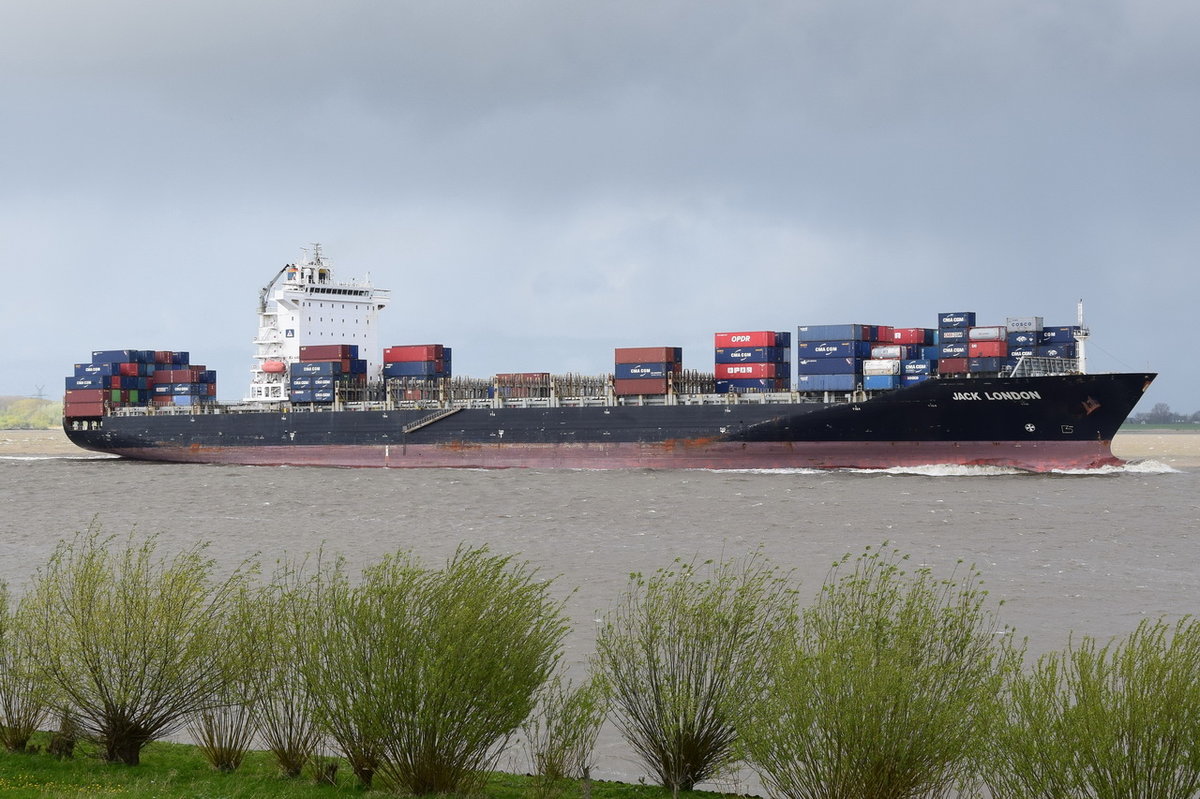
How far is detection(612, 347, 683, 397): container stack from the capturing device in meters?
54.1

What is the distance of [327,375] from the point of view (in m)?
62.4

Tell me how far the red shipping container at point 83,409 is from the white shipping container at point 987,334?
5086 centimetres

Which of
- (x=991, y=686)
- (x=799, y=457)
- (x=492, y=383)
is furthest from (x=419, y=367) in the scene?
(x=991, y=686)

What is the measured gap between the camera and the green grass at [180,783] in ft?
34.0

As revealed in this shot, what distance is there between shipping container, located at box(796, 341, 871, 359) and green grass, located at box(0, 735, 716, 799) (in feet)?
134

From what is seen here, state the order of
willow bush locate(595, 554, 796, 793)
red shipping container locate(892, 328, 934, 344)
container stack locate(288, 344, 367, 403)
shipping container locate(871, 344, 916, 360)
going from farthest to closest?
1. container stack locate(288, 344, 367, 403)
2. red shipping container locate(892, 328, 934, 344)
3. shipping container locate(871, 344, 916, 360)
4. willow bush locate(595, 554, 796, 793)

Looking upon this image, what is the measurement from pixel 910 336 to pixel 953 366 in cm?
360

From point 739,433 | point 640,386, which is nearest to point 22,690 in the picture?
point 739,433

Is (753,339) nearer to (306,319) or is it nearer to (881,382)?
(881,382)

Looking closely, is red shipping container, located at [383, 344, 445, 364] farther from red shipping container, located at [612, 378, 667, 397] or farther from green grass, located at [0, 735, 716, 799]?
green grass, located at [0, 735, 716, 799]

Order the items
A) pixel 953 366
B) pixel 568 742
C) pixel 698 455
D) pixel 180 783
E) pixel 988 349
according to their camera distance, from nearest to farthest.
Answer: pixel 568 742 < pixel 180 783 < pixel 988 349 < pixel 953 366 < pixel 698 455

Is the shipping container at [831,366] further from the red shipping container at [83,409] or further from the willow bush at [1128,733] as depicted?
the red shipping container at [83,409]

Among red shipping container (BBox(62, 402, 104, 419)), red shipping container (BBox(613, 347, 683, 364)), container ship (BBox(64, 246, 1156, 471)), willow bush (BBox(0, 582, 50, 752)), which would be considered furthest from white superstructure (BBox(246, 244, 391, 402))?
willow bush (BBox(0, 582, 50, 752))

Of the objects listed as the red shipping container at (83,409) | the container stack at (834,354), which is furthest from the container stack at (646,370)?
the red shipping container at (83,409)
